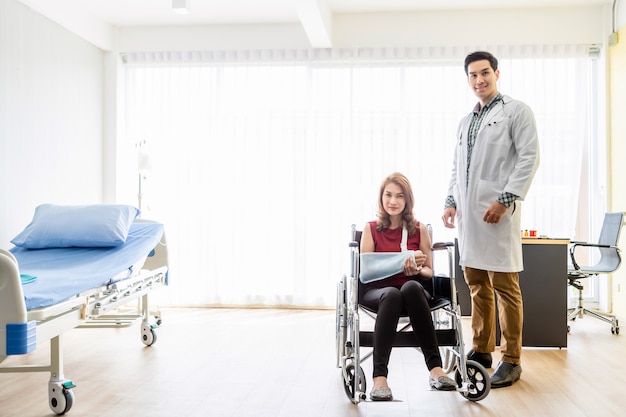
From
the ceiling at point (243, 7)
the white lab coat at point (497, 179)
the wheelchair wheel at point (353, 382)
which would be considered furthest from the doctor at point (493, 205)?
the ceiling at point (243, 7)

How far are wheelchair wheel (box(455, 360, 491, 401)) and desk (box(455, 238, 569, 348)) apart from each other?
1098 millimetres

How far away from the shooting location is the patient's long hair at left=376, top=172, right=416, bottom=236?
2869 mm

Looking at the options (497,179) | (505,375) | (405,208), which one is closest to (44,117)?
(405,208)

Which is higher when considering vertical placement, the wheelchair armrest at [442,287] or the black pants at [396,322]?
the wheelchair armrest at [442,287]

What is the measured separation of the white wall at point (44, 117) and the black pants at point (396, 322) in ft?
8.91

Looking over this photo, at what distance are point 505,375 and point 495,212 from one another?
76cm

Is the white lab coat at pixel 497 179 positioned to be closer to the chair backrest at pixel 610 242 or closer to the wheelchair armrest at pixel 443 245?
the wheelchair armrest at pixel 443 245

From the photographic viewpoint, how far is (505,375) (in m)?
2.77

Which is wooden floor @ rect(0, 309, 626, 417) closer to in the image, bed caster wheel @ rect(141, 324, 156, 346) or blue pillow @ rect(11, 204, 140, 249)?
bed caster wheel @ rect(141, 324, 156, 346)

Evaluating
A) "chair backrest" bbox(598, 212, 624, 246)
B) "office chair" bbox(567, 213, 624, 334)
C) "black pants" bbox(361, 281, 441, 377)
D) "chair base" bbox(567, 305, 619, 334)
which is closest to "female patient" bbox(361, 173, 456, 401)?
"black pants" bbox(361, 281, 441, 377)

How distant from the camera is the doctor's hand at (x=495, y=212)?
265cm

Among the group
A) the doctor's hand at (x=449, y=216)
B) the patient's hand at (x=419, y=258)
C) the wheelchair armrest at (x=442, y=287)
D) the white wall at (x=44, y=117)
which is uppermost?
the white wall at (x=44, y=117)

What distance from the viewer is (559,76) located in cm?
493

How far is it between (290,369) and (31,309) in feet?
4.52
